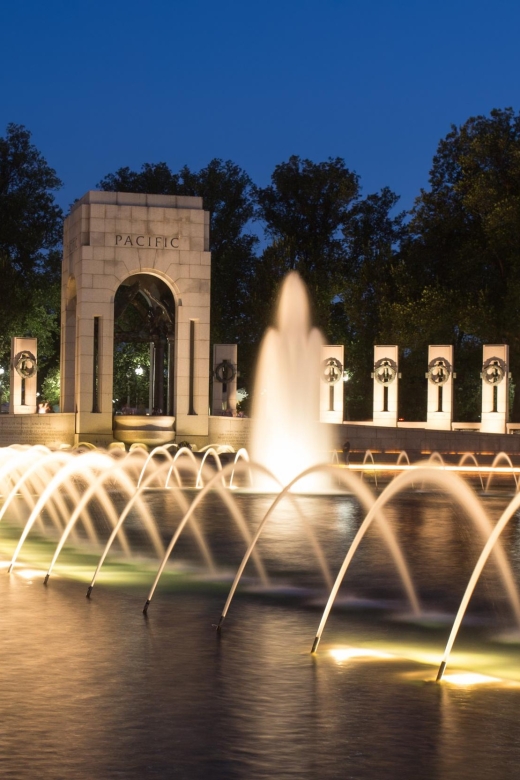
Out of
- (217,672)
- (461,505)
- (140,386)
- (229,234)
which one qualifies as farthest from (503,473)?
(229,234)

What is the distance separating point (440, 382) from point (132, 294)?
11.4m

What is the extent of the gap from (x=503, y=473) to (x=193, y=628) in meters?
24.4

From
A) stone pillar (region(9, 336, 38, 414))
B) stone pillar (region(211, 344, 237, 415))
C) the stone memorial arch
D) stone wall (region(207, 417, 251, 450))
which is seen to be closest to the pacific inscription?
the stone memorial arch

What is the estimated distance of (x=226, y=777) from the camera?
6.00m

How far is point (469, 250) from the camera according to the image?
5616 centimetres

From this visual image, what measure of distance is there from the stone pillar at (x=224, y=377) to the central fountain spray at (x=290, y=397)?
1301mm

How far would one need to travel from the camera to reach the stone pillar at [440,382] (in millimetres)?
44303

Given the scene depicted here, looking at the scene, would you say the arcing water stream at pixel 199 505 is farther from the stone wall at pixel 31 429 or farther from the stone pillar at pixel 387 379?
the stone pillar at pixel 387 379

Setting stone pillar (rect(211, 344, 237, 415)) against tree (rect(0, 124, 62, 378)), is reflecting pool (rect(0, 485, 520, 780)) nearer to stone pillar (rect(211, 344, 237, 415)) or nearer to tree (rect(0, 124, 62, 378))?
stone pillar (rect(211, 344, 237, 415))

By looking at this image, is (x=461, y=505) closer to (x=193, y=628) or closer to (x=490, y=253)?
(x=193, y=628)

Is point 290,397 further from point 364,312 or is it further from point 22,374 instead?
point 364,312

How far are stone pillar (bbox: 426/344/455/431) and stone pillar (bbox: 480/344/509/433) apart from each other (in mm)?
1241

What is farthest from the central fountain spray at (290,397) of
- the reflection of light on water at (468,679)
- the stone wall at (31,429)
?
the reflection of light on water at (468,679)

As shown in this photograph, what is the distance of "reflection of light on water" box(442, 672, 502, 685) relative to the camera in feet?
26.9
